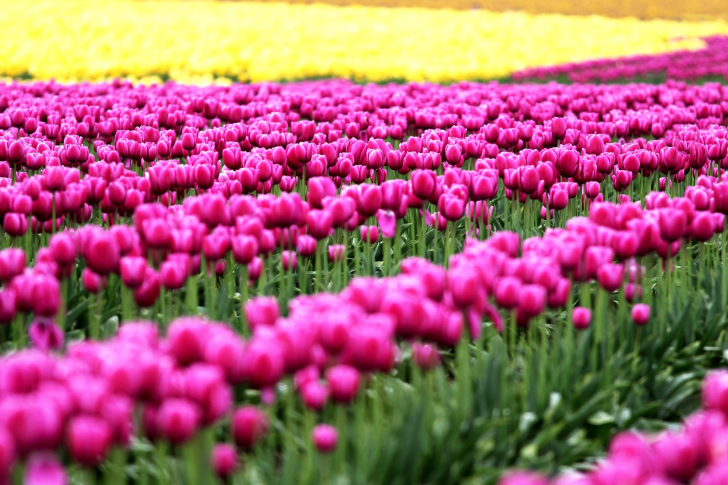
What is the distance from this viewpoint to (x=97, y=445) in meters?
1.63

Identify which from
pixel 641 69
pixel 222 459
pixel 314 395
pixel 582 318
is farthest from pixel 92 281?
pixel 641 69

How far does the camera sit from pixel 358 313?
6.62ft

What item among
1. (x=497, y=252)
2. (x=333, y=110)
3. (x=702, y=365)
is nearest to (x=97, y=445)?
(x=497, y=252)

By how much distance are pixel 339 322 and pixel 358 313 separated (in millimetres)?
107

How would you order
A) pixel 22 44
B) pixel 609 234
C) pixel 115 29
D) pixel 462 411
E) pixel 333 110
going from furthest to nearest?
pixel 115 29 < pixel 22 44 < pixel 333 110 < pixel 609 234 < pixel 462 411

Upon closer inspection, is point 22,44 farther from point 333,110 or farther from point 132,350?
point 132,350

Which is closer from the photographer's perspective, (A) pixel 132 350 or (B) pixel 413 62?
(A) pixel 132 350

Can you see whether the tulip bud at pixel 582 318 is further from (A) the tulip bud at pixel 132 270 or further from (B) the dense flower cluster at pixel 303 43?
(B) the dense flower cluster at pixel 303 43

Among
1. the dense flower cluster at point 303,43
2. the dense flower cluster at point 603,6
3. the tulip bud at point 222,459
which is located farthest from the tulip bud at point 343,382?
the dense flower cluster at point 603,6

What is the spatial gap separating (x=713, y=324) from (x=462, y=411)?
1564 mm

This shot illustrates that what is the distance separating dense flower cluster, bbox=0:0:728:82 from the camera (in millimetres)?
19688

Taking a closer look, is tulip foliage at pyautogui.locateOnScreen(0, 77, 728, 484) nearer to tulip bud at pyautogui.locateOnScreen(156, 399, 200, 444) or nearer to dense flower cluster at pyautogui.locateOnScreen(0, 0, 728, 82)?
tulip bud at pyautogui.locateOnScreen(156, 399, 200, 444)

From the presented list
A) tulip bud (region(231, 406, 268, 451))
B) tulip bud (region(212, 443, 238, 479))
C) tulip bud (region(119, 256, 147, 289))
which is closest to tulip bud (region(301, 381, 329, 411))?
tulip bud (region(231, 406, 268, 451))

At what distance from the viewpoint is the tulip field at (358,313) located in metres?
1.76
